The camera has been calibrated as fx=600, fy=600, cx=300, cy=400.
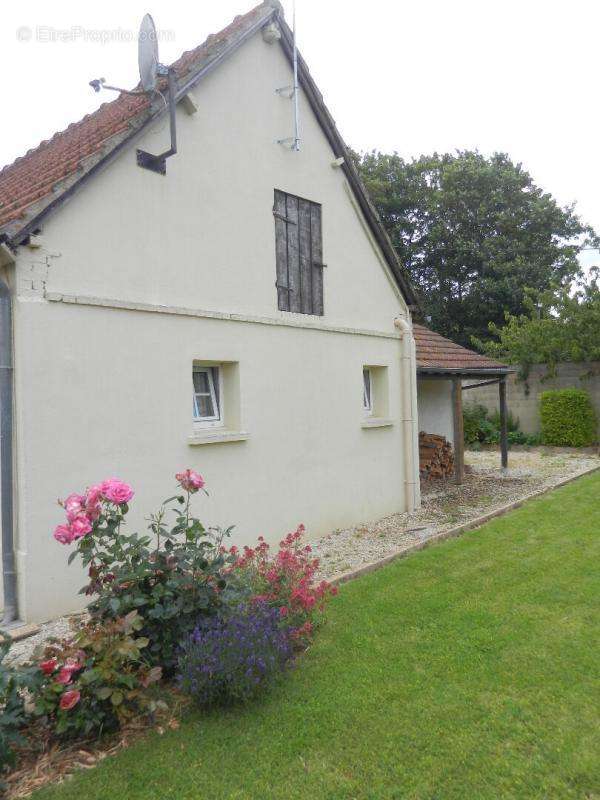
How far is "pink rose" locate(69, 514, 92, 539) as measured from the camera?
11.9ft

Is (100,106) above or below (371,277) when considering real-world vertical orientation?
above

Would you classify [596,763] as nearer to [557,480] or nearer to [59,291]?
[59,291]

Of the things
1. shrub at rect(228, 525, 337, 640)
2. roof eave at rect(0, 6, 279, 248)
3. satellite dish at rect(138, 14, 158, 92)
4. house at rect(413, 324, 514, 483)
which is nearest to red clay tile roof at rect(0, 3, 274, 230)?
roof eave at rect(0, 6, 279, 248)

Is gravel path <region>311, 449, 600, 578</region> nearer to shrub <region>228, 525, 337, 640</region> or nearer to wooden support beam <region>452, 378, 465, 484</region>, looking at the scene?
wooden support beam <region>452, 378, 465, 484</region>

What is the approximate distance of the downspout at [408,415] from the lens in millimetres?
10281

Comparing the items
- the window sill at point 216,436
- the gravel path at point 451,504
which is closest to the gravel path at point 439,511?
the gravel path at point 451,504

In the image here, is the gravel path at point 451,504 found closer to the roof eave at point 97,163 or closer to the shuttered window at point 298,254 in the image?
the shuttered window at point 298,254

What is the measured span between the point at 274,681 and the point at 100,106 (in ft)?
31.6

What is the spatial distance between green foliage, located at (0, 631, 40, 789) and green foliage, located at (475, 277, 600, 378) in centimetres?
1705

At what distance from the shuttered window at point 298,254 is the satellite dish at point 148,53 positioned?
2.32 m

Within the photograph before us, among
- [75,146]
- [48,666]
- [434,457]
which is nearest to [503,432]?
[434,457]

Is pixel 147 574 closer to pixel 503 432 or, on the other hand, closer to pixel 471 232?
pixel 503 432

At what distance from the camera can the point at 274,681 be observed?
417 centimetres

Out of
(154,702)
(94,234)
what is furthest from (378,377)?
(154,702)
